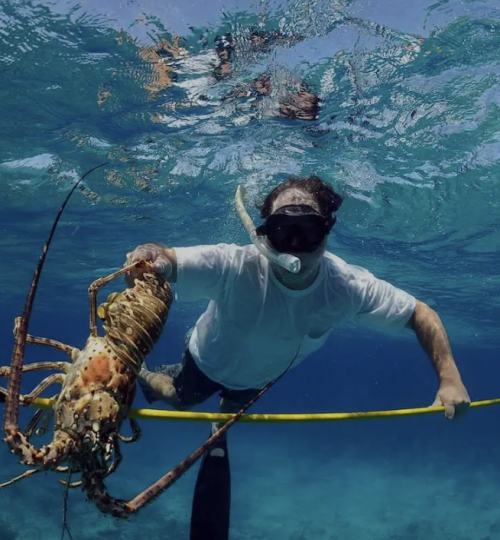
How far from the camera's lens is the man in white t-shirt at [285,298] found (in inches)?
192

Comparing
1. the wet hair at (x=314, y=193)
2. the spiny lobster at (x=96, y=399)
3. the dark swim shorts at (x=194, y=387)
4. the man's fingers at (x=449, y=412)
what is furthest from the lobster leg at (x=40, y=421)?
the dark swim shorts at (x=194, y=387)

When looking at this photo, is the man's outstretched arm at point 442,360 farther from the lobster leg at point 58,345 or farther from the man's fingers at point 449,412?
the lobster leg at point 58,345

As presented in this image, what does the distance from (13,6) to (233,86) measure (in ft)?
13.5

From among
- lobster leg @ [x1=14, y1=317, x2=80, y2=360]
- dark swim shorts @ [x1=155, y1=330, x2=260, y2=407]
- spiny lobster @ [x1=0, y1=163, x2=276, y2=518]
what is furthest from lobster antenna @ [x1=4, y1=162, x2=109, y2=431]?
dark swim shorts @ [x1=155, y1=330, x2=260, y2=407]

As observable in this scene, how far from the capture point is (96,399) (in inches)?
113

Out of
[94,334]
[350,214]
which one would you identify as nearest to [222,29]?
[94,334]

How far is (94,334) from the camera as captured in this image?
10.7 feet

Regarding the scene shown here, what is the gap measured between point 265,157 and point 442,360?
384 inches

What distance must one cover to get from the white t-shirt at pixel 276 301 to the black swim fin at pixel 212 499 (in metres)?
1.54

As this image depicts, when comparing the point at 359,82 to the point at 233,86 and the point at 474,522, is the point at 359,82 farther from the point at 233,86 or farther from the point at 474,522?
the point at 474,522

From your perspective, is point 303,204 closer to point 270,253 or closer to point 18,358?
point 270,253

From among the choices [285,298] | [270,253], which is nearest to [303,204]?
[270,253]

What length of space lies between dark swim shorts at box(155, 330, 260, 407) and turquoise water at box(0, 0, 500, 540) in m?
1.71

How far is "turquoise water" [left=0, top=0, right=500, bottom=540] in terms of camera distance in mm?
8734
